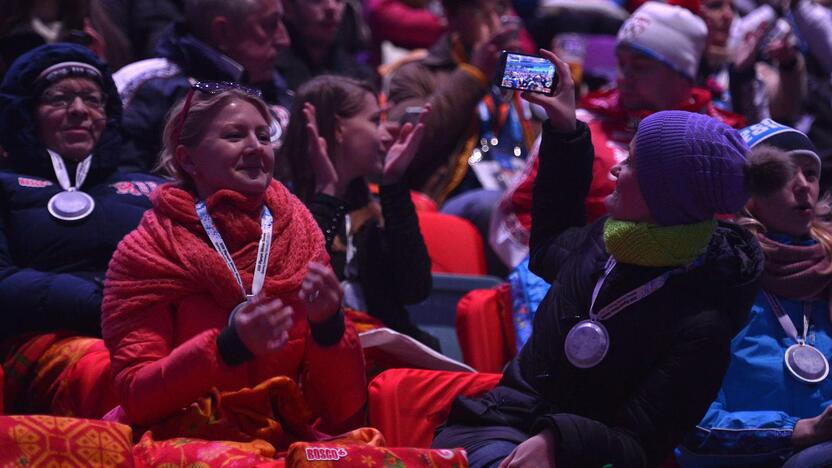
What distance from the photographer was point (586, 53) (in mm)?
7574

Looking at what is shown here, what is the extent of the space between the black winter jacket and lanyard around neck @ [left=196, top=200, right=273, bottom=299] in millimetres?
636

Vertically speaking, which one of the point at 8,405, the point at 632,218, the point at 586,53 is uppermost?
the point at 632,218

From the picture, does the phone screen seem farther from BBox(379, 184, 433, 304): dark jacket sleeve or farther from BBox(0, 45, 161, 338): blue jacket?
BBox(0, 45, 161, 338): blue jacket

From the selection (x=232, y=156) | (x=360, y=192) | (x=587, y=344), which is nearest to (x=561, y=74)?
(x=587, y=344)

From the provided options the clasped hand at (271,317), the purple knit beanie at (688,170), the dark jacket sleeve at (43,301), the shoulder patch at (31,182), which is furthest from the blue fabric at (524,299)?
the shoulder patch at (31,182)

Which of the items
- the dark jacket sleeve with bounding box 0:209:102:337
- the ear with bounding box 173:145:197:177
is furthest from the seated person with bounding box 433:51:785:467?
the dark jacket sleeve with bounding box 0:209:102:337

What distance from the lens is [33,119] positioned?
4234 millimetres

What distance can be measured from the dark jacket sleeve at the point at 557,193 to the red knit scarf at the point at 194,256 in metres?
0.61

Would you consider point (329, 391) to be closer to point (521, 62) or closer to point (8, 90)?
point (521, 62)

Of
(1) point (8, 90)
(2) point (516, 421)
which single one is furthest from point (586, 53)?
(2) point (516, 421)

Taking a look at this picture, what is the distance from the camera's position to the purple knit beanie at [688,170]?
3.13 m

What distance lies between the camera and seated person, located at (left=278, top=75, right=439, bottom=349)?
4.21 meters

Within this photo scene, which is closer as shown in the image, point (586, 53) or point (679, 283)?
point (679, 283)

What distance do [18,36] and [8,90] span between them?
2.53ft
